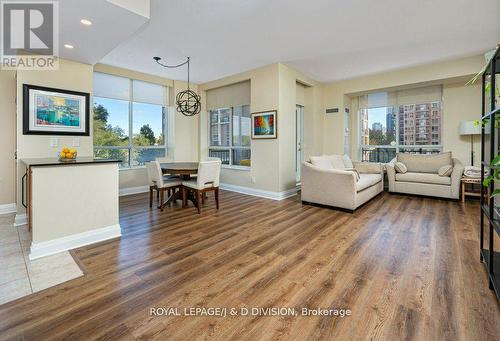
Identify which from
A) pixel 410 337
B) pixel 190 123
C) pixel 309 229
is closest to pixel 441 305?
pixel 410 337

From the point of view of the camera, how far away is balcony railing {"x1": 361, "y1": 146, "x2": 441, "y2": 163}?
562 cm

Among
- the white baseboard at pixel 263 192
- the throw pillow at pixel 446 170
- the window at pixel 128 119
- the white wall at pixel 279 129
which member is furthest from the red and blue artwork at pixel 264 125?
the throw pillow at pixel 446 170

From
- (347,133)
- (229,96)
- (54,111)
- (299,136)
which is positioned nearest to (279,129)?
(299,136)

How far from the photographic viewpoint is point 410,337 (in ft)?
4.36

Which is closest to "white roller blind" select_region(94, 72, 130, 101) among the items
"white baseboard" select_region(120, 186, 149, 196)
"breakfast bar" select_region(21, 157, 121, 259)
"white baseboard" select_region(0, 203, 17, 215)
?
"white baseboard" select_region(120, 186, 149, 196)

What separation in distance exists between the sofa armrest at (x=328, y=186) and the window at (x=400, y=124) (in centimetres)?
317

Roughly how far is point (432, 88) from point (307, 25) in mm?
3946

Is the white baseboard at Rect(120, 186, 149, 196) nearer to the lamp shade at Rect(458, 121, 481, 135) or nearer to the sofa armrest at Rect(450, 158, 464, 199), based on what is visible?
the sofa armrest at Rect(450, 158, 464, 199)

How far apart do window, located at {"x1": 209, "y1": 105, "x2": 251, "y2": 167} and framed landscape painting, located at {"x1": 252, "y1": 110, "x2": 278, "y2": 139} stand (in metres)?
0.51

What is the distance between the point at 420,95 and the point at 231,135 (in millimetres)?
4548

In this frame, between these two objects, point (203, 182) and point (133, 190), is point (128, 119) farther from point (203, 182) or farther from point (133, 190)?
point (203, 182)

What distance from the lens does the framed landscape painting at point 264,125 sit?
4.80 meters

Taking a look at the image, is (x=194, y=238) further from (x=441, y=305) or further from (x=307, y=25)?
(x=307, y=25)

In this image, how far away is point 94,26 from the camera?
8.36 feet
